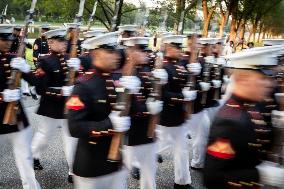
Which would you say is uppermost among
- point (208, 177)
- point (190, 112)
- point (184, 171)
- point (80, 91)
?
point (80, 91)

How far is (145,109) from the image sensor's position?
14.6 feet

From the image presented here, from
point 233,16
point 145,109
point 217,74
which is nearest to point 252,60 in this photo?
point 145,109

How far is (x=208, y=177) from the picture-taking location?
8.43ft

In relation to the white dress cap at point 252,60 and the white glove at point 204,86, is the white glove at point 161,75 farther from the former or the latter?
the white dress cap at point 252,60

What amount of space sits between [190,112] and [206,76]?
37.3 inches

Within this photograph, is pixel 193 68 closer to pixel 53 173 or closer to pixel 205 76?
pixel 205 76

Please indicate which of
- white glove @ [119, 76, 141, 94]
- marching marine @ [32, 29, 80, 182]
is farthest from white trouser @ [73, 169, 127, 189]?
marching marine @ [32, 29, 80, 182]

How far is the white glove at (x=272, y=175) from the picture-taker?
2502mm

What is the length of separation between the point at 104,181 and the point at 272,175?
1483 millimetres

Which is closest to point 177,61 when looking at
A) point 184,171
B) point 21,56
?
point 184,171

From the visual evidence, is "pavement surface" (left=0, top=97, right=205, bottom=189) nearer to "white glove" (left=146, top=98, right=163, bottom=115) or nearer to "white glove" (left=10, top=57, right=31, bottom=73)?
"white glove" (left=10, top=57, right=31, bottom=73)

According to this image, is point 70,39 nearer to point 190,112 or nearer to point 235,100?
point 190,112

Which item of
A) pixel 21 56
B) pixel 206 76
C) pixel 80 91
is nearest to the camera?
pixel 80 91

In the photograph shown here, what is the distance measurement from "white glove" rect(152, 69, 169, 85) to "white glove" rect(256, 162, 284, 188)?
2561 millimetres
